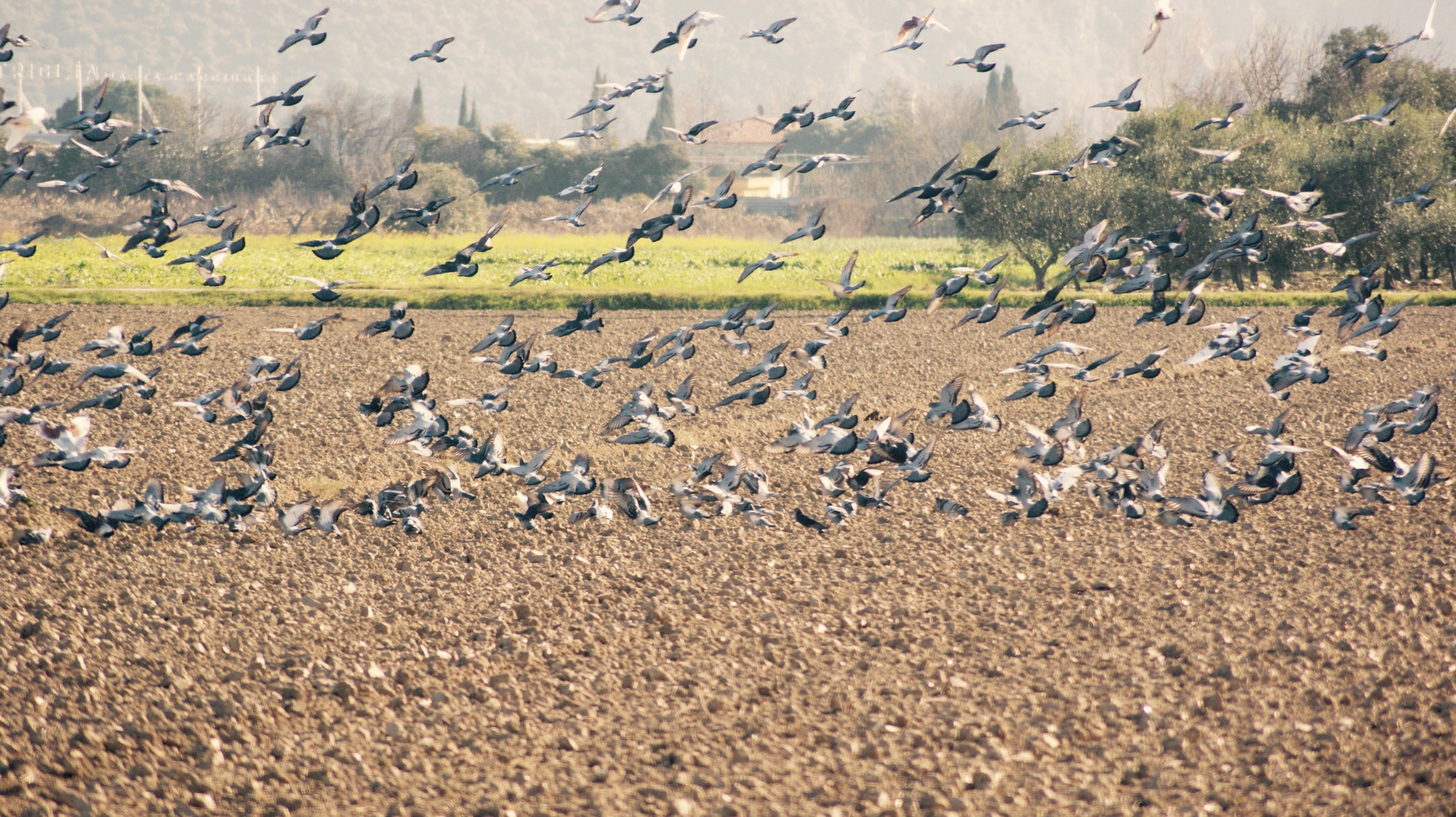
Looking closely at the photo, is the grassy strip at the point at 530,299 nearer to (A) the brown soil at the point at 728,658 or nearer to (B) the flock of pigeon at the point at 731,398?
(A) the brown soil at the point at 728,658

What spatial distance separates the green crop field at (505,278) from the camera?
118 feet

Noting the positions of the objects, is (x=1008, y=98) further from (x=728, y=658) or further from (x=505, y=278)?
(x=728, y=658)

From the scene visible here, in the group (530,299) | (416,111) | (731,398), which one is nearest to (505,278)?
(530,299)

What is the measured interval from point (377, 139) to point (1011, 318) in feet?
306

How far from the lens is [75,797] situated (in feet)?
24.2

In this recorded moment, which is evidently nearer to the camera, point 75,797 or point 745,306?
point 75,797

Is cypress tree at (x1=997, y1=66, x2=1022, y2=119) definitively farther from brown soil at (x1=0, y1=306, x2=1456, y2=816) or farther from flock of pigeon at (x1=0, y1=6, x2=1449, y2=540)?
flock of pigeon at (x1=0, y1=6, x2=1449, y2=540)

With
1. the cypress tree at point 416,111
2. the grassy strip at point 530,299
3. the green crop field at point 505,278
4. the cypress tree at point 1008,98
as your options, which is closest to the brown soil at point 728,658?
the green crop field at point 505,278

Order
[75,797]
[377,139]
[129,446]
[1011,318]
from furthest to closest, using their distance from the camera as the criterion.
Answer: [377,139] → [1011,318] → [129,446] → [75,797]

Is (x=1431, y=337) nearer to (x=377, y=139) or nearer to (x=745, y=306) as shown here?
(x=745, y=306)

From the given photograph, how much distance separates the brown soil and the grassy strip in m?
19.3

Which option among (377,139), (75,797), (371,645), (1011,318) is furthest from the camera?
(377,139)

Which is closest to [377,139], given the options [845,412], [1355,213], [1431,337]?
[1355,213]

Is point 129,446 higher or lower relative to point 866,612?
lower
